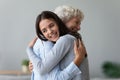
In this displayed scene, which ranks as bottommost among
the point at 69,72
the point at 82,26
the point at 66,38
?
the point at 82,26

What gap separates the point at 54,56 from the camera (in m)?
1.22

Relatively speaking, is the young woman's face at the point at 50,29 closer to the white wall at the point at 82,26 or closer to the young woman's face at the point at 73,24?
the young woman's face at the point at 73,24

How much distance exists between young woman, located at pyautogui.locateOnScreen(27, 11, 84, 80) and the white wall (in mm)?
3341

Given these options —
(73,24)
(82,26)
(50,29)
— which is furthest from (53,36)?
(82,26)

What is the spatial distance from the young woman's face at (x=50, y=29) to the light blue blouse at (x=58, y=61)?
0.03 metres

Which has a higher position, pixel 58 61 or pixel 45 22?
pixel 45 22

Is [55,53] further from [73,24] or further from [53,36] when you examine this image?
[73,24]

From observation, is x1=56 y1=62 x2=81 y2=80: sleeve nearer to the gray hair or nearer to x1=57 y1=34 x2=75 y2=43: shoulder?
x1=57 y1=34 x2=75 y2=43: shoulder

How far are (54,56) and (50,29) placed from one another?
0.39ft

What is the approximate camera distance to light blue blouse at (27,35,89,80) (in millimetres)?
1222

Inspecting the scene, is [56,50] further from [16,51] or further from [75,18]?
[16,51]

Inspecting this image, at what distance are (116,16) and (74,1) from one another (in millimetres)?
699

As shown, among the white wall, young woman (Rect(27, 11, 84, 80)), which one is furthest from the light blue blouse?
the white wall

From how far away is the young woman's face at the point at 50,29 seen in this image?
4.12 ft
